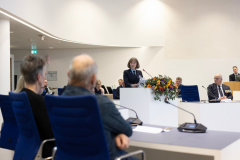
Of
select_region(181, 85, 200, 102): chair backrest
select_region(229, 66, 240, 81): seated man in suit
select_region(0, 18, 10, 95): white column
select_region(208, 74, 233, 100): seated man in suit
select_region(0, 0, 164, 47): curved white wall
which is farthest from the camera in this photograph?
select_region(229, 66, 240, 81): seated man in suit

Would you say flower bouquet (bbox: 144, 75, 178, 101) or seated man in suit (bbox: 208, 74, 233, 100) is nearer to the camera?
flower bouquet (bbox: 144, 75, 178, 101)

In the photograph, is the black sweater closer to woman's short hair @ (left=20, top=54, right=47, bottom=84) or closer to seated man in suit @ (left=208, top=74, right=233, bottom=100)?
woman's short hair @ (left=20, top=54, right=47, bottom=84)

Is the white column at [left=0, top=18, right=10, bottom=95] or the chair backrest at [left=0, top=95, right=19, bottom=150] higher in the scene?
the white column at [left=0, top=18, right=10, bottom=95]

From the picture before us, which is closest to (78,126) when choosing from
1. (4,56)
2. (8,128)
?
(8,128)

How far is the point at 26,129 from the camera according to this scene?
6.96 ft

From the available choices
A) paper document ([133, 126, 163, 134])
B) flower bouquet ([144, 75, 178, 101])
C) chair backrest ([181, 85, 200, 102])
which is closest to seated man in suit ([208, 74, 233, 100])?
chair backrest ([181, 85, 200, 102])

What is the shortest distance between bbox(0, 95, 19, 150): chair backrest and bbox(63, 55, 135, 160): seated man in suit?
1.36 m

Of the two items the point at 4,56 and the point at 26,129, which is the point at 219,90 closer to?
the point at 4,56

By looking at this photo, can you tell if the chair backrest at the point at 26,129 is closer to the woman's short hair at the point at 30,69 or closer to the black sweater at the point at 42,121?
the black sweater at the point at 42,121

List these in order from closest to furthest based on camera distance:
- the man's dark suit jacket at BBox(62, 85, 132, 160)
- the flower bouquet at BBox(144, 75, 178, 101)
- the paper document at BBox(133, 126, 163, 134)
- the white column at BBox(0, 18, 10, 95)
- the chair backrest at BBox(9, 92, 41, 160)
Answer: the man's dark suit jacket at BBox(62, 85, 132, 160) → the chair backrest at BBox(9, 92, 41, 160) → the paper document at BBox(133, 126, 163, 134) → the flower bouquet at BBox(144, 75, 178, 101) → the white column at BBox(0, 18, 10, 95)

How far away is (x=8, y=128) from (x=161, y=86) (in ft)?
9.24

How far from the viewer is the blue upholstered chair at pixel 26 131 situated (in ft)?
6.65

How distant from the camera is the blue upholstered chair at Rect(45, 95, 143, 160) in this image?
4.55 ft

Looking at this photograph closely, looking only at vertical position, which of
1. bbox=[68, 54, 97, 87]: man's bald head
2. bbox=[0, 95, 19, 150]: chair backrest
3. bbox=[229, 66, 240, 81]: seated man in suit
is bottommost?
bbox=[0, 95, 19, 150]: chair backrest
